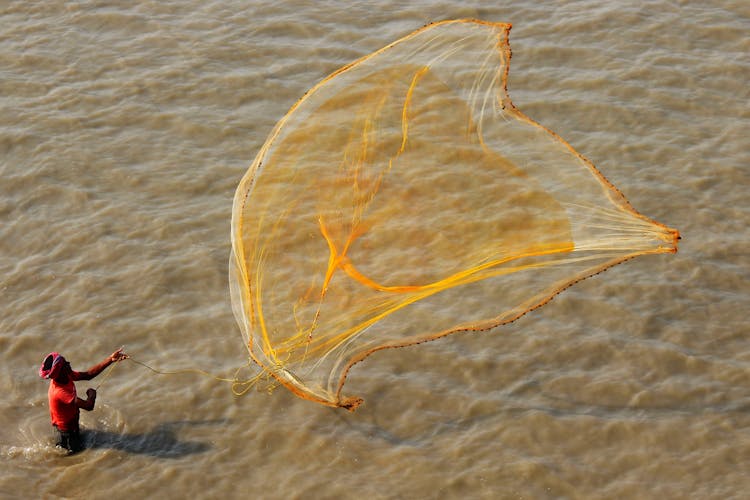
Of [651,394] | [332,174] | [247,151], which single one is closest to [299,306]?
[332,174]

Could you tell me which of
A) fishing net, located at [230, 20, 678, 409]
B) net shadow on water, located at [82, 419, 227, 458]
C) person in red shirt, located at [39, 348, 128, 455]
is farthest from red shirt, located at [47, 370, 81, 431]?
fishing net, located at [230, 20, 678, 409]

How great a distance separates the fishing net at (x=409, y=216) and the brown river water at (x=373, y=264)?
64cm

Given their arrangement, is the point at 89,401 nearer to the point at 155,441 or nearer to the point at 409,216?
the point at 155,441

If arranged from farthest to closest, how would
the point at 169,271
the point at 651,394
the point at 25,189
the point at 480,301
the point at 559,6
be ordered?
the point at 559,6
the point at 25,189
the point at 169,271
the point at 480,301
the point at 651,394

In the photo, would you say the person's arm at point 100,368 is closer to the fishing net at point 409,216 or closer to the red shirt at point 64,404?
the red shirt at point 64,404

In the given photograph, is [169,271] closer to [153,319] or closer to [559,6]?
[153,319]

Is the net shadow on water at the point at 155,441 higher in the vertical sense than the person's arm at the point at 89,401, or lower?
lower

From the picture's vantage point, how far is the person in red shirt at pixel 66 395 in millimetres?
8969

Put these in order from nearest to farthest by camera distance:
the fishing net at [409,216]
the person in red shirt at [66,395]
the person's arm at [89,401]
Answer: the person in red shirt at [66,395]
the fishing net at [409,216]
the person's arm at [89,401]

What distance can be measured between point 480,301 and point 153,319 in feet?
11.6

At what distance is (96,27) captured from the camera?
16.0m

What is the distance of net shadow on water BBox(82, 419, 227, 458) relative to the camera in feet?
30.9

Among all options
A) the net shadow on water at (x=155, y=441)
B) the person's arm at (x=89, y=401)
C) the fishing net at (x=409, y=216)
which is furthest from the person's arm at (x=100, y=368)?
the fishing net at (x=409, y=216)

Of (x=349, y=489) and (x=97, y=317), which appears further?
(x=97, y=317)
